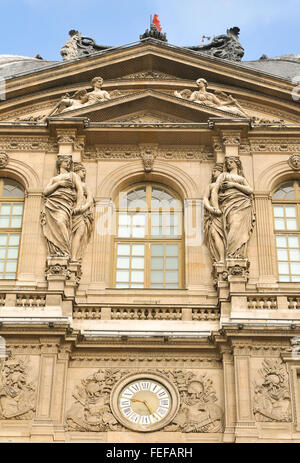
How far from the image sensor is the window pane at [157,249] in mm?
21562

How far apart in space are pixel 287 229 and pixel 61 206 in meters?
5.89

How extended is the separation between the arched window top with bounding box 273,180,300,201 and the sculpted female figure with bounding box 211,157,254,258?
3.71ft

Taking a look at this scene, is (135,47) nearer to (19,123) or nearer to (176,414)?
(19,123)

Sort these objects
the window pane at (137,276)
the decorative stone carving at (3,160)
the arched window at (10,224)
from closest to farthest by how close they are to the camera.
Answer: the window pane at (137,276)
the arched window at (10,224)
the decorative stone carving at (3,160)

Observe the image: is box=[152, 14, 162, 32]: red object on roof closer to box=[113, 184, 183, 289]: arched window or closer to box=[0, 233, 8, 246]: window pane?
box=[113, 184, 183, 289]: arched window

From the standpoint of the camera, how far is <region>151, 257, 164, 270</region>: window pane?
70.0 feet

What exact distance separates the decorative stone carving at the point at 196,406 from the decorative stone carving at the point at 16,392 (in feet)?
9.93

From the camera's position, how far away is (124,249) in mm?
21641

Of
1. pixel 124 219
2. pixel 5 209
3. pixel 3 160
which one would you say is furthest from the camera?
pixel 3 160

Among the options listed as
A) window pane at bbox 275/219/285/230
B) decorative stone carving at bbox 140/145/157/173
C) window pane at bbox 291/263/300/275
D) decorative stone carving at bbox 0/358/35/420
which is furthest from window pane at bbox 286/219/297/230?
decorative stone carving at bbox 0/358/35/420

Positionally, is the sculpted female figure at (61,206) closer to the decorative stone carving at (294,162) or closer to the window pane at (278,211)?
the window pane at (278,211)

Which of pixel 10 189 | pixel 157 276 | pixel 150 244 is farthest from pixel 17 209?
pixel 157 276

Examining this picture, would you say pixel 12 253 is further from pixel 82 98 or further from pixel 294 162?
pixel 294 162

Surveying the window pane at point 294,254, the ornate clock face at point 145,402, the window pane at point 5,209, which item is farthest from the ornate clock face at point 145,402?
the window pane at point 5,209
